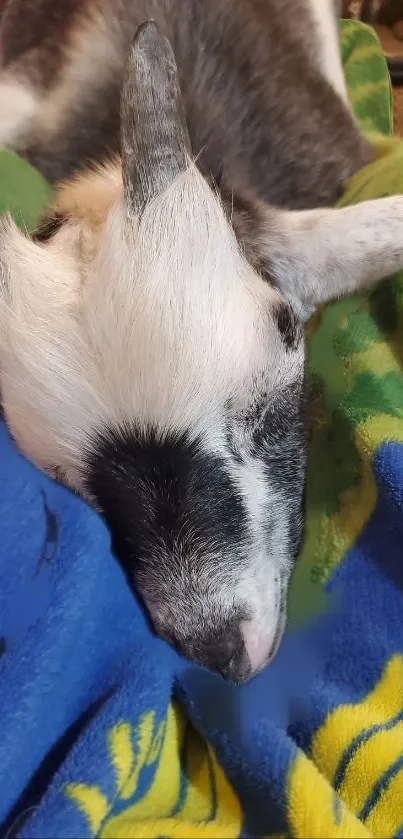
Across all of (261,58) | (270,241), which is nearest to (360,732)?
(270,241)

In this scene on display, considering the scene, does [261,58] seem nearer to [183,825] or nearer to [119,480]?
[119,480]

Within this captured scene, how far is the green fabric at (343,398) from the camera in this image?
0.96 meters

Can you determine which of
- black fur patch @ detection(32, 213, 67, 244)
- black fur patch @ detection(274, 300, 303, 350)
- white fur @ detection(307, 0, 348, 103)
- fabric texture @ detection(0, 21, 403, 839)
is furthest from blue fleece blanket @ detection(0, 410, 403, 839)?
white fur @ detection(307, 0, 348, 103)

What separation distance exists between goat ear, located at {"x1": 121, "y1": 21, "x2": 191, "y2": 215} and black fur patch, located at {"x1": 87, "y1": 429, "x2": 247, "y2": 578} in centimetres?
26

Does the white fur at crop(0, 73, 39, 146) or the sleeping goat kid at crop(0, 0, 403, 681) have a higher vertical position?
the white fur at crop(0, 73, 39, 146)

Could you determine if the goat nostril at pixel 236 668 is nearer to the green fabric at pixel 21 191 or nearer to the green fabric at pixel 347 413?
the green fabric at pixel 347 413

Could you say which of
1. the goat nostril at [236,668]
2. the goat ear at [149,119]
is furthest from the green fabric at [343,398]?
the goat ear at [149,119]

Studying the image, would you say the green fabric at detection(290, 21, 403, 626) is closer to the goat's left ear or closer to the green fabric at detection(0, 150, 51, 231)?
the goat's left ear

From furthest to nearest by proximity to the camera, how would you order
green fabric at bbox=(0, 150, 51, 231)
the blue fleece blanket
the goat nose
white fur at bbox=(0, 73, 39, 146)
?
white fur at bbox=(0, 73, 39, 146) < green fabric at bbox=(0, 150, 51, 231) < the goat nose < the blue fleece blanket

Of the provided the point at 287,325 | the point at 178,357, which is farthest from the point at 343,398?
the point at 178,357

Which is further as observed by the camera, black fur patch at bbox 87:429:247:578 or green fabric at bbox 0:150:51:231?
green fabric at bbox 0:150:51:231

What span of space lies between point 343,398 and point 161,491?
1.05 feet

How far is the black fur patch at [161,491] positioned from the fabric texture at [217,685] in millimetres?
49

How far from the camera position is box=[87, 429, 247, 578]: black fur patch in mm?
831
